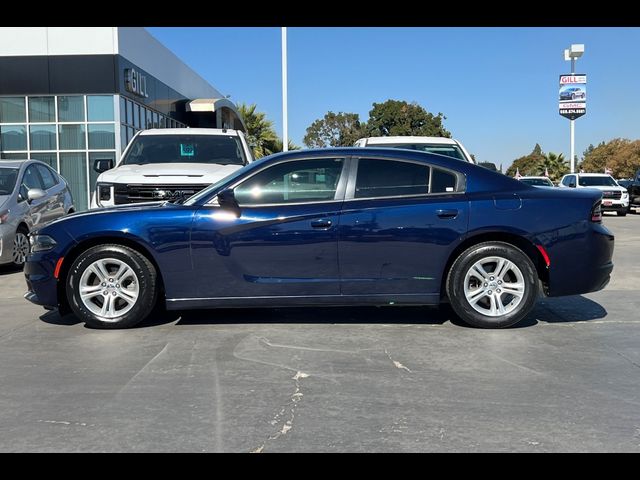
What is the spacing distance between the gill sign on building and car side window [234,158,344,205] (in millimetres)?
16288

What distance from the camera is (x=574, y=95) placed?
135 ft

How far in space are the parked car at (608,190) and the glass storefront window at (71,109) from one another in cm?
1756

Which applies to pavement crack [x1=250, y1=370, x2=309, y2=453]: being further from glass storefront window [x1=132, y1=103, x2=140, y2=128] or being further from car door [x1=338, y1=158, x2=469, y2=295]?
glass storefront window [x1=132, y1=103, x2=140, y2=128]

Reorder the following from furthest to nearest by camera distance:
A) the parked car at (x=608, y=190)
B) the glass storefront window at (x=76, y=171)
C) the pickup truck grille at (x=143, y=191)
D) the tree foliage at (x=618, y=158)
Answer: the tree foliage at (x=618, y=158)
the parked car at (x=608, y=190)
the glass storefront window at (x=76, y=171)
the pickup truck grille at (x=143, y=191)

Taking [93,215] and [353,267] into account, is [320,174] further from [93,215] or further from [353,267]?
[93,215]

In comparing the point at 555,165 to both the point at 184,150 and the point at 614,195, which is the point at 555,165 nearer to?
the point at 614,195

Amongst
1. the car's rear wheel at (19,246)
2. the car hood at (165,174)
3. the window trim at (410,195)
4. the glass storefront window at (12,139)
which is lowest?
the car's rear wheel at (19,246)

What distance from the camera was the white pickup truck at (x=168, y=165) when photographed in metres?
8.05

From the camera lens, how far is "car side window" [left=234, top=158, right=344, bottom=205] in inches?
215

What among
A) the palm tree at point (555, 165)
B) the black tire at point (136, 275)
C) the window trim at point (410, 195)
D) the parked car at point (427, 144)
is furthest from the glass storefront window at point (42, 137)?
the palm tree at point (555, 165)

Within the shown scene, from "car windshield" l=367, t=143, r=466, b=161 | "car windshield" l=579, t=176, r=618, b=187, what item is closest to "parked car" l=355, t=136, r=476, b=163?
"car windshield" l=367, t=143, r=466, b=161

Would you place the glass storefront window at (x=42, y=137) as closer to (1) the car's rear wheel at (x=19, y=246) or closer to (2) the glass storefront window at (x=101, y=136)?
(2) the glass storefront window at (x=101, y=136)

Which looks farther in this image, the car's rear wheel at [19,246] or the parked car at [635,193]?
the parked car at [635,193]
